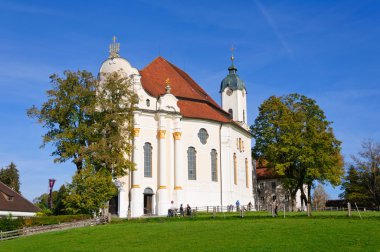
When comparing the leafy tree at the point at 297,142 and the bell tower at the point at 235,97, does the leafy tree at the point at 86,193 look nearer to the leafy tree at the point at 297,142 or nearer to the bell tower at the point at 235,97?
the leafy tree at the point at 297,142

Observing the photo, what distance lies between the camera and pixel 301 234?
24812mm

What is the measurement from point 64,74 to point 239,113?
29596 mm

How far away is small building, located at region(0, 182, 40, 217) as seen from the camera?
53019 millimetres

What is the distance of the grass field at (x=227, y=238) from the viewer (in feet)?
71.7

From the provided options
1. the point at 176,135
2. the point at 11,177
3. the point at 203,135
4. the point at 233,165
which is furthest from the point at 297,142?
the point at 11,177

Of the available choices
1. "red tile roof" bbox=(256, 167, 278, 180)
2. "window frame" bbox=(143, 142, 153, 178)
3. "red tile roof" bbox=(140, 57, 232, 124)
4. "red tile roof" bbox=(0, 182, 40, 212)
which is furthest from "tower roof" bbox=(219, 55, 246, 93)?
"red tile roof" bbox=(0, 182, 40, 212)

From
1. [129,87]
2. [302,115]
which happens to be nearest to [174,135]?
[129,87]

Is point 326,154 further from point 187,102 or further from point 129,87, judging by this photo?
point 129,87

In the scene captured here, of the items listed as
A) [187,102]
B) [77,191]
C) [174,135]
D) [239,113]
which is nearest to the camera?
[77,191]

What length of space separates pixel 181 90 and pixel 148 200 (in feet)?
46.9

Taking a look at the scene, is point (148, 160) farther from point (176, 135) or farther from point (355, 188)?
point (355, 188)

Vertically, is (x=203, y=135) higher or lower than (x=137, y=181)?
higher

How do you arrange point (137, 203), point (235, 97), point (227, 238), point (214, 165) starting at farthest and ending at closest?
point (235, 97)
point (214, 165)
point (137, 203)
point (227, 238)

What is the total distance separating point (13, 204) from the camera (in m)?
54.8
